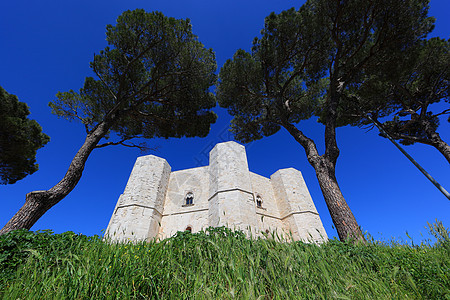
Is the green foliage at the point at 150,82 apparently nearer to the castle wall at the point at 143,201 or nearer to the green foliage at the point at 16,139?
the green foliage at the point at 16,139

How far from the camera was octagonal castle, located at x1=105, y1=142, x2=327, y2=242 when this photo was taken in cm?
1203

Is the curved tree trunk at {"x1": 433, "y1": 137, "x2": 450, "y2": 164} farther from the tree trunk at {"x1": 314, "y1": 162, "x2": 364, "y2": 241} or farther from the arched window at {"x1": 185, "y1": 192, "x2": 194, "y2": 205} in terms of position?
the arched window at {"x1": 185, "y1": 192, "x2": 194, "y2": 205}

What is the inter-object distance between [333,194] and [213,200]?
8.82 m

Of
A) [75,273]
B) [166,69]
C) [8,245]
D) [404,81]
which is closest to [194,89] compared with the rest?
[166,69]

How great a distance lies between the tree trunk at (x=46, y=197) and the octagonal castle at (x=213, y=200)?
23.1 feet

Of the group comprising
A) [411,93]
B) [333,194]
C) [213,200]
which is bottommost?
[333,194]

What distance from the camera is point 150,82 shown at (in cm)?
890

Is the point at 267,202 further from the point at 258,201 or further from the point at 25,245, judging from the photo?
the point at 25,245

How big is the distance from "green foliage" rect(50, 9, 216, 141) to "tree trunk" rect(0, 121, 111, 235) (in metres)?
2.36

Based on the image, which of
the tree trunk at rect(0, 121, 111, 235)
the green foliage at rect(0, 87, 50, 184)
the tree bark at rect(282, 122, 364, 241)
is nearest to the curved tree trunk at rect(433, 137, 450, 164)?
the tree bark at rect(282, 122, 364, 241)

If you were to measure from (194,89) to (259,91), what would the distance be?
13.0 feet

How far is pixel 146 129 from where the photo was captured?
11.0 m

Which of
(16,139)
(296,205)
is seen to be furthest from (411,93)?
(16,139)

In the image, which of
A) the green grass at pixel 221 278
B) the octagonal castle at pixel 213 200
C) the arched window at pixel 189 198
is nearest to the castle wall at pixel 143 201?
the octagonal castle at pixel 213 200
